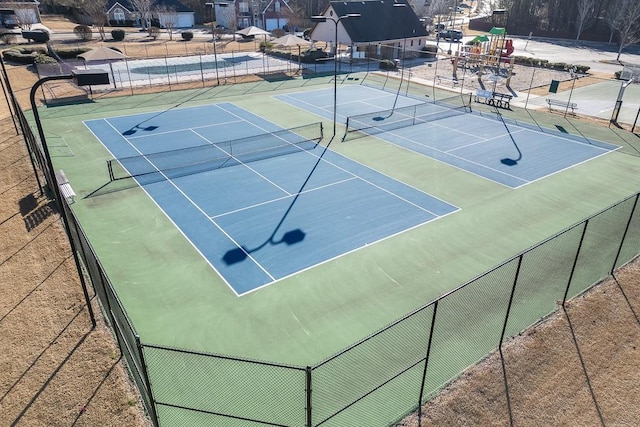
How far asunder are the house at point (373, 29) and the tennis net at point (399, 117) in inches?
731

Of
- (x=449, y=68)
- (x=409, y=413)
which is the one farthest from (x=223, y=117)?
(x=449, y=68)

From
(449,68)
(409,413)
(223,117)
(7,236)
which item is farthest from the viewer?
(449,68)

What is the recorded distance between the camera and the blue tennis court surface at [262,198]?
15109 millimetres

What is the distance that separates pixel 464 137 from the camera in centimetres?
2625

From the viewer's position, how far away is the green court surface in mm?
Answer: 11688

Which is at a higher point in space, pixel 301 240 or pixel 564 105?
pixel 564 105

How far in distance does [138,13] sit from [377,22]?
47.8 meters

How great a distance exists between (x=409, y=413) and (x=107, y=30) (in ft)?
258

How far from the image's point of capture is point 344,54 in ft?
176

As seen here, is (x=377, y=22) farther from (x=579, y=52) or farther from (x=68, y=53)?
(x=68, y=53)

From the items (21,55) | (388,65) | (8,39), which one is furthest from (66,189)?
(8,39)

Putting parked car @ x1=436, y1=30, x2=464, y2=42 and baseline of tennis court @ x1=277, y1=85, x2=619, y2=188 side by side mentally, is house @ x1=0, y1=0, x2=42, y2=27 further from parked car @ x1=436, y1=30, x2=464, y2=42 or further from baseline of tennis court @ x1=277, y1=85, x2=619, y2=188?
parked car @ x1=436, y1=30, x2=464, y2=42

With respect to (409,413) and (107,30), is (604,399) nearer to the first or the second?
(409,413)

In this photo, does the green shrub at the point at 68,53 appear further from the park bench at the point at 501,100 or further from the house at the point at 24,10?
the park bench at the point at 501,100
